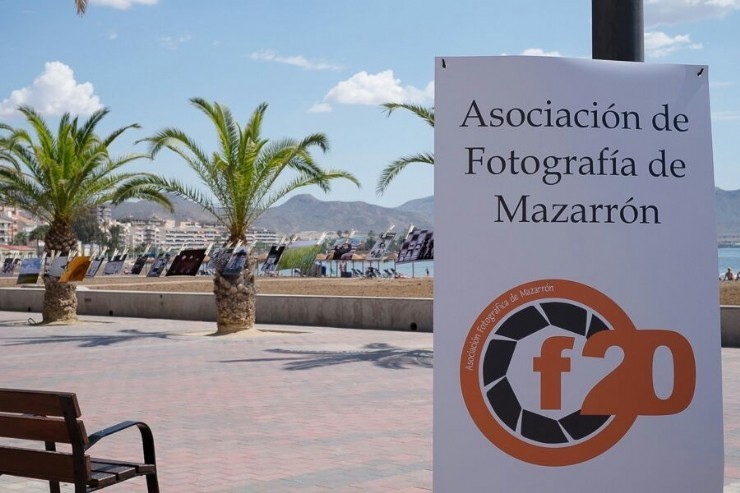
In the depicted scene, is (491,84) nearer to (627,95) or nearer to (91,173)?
(627,95)

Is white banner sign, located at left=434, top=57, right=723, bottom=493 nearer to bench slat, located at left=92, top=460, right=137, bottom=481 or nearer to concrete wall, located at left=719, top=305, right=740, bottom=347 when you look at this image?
bench slat, located at left=92, top=460, right=137, bottom=481

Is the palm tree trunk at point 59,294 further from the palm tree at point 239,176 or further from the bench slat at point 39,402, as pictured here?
the bench slat at point 39,402

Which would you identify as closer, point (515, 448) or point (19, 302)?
point (515, 448)

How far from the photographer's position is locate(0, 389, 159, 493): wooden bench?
4387mm

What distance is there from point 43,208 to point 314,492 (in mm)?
18208

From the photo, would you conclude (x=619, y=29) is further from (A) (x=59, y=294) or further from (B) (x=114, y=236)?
(B) (x=114, y=236)

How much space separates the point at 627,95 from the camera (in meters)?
3.03

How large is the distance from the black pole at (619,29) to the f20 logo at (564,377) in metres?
0.83

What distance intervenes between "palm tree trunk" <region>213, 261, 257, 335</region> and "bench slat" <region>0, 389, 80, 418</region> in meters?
14.0

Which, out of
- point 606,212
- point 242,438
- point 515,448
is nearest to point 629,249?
point 606,212

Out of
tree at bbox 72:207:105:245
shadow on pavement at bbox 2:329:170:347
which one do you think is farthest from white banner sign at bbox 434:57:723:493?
tree at bbox 72:207:105:245

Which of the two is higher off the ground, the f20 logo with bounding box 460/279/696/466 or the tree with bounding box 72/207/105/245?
the tree with bounding box 72/207/105/245

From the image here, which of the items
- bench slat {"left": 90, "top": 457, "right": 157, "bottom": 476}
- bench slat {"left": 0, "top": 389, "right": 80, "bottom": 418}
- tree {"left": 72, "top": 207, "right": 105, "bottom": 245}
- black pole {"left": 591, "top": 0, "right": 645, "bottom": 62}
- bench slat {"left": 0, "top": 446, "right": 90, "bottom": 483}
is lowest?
bench slat {"left": 90, "top": 457, "right": 157, "bottom": 476}

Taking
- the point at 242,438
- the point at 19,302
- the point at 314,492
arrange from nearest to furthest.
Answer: the point at 314,492 → the point at 242,438 → the point at 19,302
